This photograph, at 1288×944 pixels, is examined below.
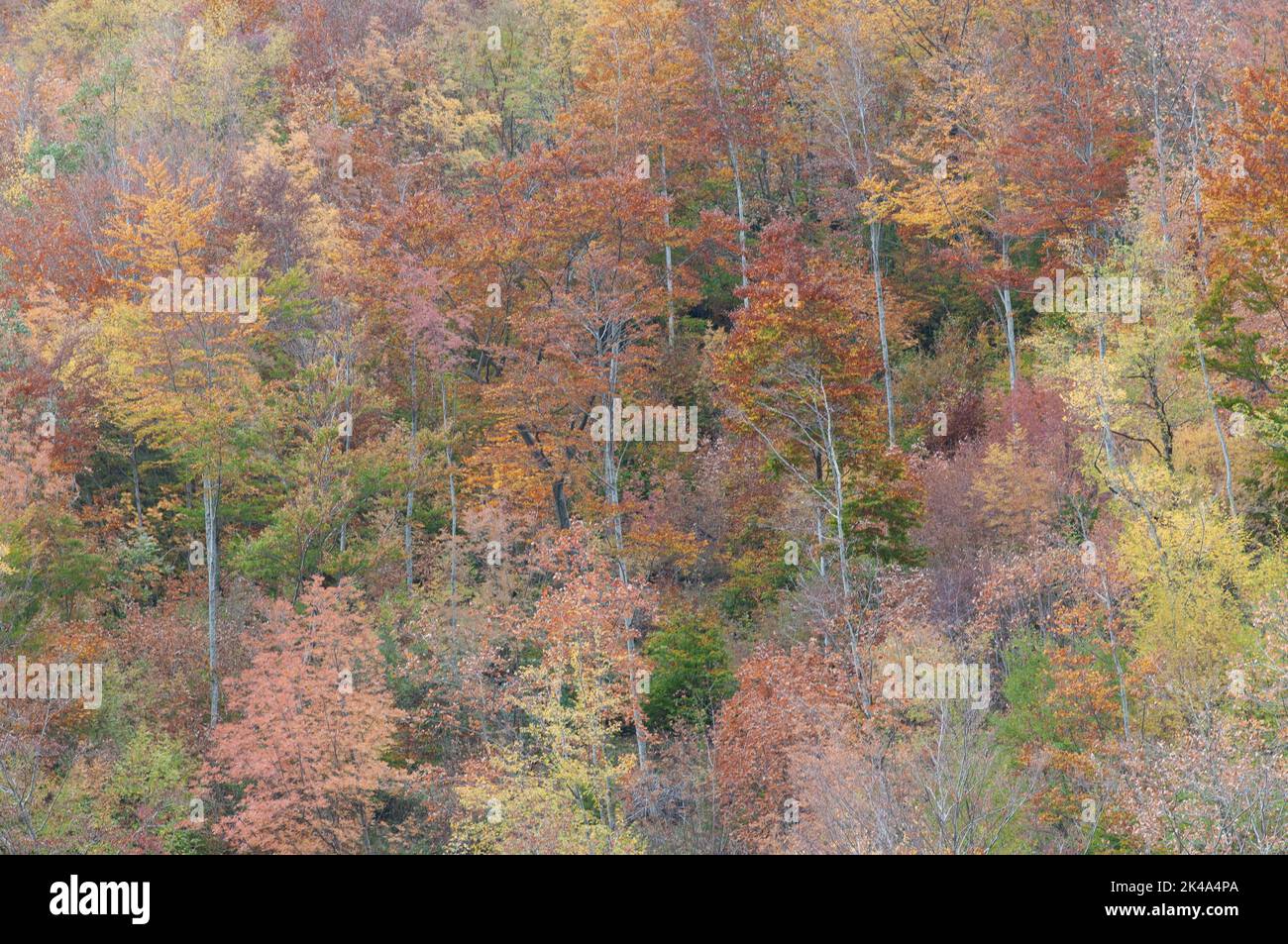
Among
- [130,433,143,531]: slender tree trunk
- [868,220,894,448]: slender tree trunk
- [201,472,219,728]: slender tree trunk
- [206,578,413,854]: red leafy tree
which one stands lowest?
[206,578,413,854]: red leafy tree

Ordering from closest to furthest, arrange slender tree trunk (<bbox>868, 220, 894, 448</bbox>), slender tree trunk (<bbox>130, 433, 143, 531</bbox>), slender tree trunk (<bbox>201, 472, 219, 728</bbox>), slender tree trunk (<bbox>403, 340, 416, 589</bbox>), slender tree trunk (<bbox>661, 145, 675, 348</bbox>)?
slender tree trunk (<bbox>201, 472, 219, 728</bbox>) < slender tree trunk (<bbox>403, 340, 416, 589</bbox>) < slender tree trunk (<bbox>130, 433, 143, 531</bbox>) < slender tree trunk (<bbox>868, 220, 894, 448</bbox>) < slender tree trunk (<bbox>661, 145, 675, 348</bbox>)

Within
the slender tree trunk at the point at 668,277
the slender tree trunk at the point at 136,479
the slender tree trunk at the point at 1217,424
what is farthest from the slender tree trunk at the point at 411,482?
the slender tree trunk at the point at 1217,424

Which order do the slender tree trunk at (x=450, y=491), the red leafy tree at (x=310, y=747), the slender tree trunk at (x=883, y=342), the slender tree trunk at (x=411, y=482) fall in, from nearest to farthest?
1. the red leafy tree at (x=310, y=747)
2. the slender tree trunk at (x=450, y=491)
3. the slender tree trunk at (x=411, y=482)
4. the slender tree trunk at (x=883, y=342)

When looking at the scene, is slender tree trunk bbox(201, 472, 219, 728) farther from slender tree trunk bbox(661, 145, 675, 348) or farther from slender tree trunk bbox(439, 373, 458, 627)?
slender tree trunk bbox(661, 145, 675, 348)

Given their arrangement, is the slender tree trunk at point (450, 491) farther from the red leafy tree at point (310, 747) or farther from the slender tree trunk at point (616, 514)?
the slender tree trunk at point (616, 514)

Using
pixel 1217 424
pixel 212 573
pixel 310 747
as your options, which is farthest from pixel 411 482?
pixel 1217 424

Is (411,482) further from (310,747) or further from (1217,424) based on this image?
(1217,424)

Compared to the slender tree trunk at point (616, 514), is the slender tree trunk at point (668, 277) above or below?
above

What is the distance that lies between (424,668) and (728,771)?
8.84 m

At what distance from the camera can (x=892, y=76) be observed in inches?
1556

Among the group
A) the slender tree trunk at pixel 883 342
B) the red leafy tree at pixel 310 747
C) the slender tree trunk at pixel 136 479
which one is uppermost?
the slender tree trunk at pixel 883 342

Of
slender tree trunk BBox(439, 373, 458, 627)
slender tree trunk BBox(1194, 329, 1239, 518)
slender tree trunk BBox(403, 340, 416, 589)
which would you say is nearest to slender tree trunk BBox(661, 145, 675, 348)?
slender tree trunk BBox(439, 373, 458, 627)
